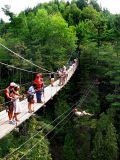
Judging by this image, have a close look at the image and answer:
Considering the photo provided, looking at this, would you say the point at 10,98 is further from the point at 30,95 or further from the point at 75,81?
the point at 75,81

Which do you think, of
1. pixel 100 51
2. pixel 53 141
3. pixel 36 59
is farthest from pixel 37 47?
pixel 53 141

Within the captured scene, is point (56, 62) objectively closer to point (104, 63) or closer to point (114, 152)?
point (104, 63)

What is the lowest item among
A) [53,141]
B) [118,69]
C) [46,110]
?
[53,141]

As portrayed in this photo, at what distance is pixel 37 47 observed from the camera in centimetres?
3412

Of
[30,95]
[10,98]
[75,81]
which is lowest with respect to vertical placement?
[75,81]

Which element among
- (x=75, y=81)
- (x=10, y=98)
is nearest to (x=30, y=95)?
(x=10, y=98)

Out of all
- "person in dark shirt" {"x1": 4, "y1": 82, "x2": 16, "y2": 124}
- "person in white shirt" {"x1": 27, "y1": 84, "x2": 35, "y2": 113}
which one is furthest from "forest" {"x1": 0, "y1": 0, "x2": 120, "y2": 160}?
"person in dark shirt" {"x1": 4, "y1": 82, "x2": 16, "y2": 124}

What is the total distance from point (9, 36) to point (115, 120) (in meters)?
13.6

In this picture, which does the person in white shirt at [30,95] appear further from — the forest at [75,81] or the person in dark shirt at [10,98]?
the forest at [75,81]

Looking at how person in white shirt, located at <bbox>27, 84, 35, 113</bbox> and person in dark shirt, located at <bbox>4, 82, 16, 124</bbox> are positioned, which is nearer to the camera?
person in dark shirt, located at <bbox>4, 82, 16, 124</bbox>

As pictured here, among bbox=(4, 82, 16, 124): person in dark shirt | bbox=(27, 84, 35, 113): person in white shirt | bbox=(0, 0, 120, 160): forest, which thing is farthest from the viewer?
bbox=(0, 0, 120, 160): forest

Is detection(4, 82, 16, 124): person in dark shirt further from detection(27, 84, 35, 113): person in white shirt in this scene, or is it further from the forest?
the forest

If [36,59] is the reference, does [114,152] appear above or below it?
below

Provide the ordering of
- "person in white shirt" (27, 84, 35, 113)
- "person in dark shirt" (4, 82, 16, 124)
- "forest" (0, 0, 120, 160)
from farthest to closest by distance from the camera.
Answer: "forest" (0, 0, 120, 160) < "person in white shirt" (27, 84, 35, 113) < "person in dark shirt" (4, 82, 16, 124)
